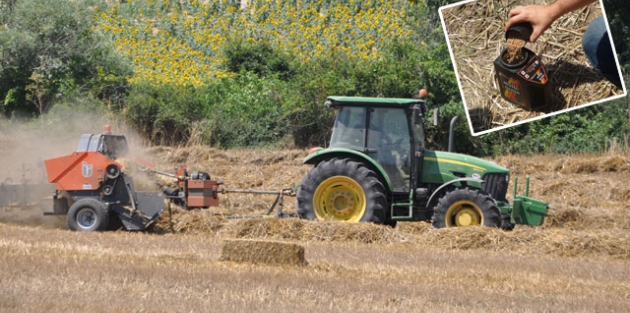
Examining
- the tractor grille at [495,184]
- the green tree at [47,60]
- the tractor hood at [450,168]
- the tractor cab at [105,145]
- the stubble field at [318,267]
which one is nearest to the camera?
the stubble field at [318,267]

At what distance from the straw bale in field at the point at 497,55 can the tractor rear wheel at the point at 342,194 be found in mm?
8292

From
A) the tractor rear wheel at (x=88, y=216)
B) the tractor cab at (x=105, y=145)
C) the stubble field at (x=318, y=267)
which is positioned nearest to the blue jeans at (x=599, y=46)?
the stubble field at (x=318, y=267)

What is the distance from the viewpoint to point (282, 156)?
23.3 m

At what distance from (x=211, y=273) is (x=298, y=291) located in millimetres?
1280

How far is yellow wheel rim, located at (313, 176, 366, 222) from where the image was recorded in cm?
1477

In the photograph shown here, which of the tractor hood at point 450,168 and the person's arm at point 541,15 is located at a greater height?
the person's arm at point 541,15

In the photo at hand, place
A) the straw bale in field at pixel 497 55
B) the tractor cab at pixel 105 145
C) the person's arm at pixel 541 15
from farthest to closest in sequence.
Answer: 1. the tractor cab at pixel 105 145
2. the straw bale in field at pixel 497 55
3. the person's arm at pixel 541 15

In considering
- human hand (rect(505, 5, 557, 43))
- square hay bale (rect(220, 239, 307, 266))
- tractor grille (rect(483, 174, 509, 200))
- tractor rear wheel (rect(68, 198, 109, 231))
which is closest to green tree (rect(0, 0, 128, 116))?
tractor rear wheel (rect(68, 198, 109, 231))

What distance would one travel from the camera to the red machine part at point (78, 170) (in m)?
14.9

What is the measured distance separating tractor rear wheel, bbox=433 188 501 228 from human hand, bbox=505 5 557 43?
1009 centimetres

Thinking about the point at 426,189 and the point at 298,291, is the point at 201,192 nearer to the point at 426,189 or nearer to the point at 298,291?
the point at 426,189

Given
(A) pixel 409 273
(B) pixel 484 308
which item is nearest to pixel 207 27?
(A) pixel 409 273

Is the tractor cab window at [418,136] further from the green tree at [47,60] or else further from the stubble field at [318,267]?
the green tree at [47,60]

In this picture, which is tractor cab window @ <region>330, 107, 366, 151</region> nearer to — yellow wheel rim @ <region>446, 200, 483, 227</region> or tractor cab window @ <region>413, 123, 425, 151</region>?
tractor cab window @ <region>413, 123, 425, 151</region>
